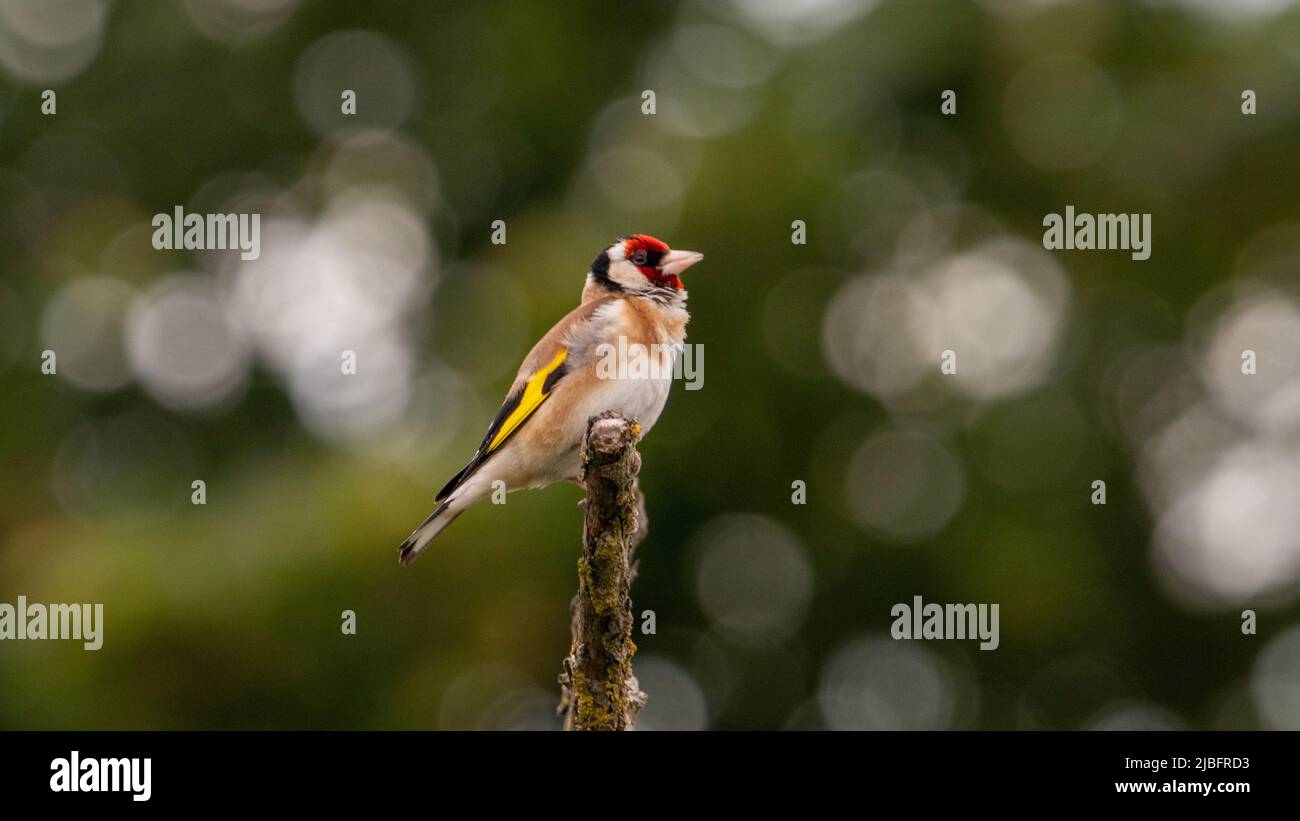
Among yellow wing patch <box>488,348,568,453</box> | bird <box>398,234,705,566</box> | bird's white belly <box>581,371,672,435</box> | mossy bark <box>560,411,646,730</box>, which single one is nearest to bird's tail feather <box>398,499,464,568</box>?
bird <box>398,234,705,566</box>

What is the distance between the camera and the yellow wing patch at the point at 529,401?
7570mm

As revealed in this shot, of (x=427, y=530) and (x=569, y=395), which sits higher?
(x=569, y=395)

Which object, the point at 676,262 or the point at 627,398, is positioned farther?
the point at 676,262

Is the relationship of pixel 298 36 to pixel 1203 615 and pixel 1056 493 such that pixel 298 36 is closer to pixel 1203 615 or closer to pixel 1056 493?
pixel 1056 493

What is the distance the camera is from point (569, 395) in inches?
294

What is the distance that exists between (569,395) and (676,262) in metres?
1.22

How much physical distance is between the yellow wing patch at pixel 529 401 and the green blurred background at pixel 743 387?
Result: 3103mm

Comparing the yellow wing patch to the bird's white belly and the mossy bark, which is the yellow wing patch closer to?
the bird's white belly

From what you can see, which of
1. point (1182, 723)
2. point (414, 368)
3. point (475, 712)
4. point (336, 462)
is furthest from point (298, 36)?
point (1182, 723)

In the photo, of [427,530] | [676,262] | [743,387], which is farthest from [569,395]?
[743,387]

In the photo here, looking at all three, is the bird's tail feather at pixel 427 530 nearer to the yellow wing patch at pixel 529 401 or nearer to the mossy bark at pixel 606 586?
the yellow wing patch at pixel 529 401

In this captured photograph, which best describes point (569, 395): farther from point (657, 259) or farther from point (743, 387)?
point (743, 387)

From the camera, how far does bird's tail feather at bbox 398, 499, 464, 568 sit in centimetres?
757

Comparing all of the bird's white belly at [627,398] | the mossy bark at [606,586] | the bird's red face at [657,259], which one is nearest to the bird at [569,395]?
the bird's white belly at [627,398]
